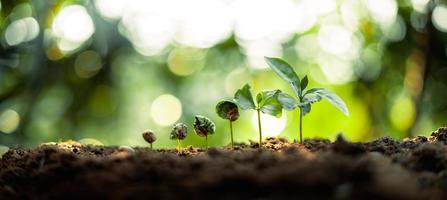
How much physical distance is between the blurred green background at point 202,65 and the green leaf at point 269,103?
303 centimetres

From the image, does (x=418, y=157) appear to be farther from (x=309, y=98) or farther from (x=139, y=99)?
(x=139, y=99)

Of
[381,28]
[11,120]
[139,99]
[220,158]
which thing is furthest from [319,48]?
[220,158]

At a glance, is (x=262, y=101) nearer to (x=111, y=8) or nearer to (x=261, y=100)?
(x=261, y=100)

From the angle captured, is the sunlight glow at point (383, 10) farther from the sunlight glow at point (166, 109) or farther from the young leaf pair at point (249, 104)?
the young leaf pair at point (249, 104)

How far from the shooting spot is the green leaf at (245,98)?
100 centimetres

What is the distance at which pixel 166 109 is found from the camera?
5.21 metres

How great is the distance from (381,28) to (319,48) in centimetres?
69

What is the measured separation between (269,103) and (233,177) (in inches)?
19.4

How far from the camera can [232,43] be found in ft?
16.7

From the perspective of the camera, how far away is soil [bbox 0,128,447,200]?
0.51m

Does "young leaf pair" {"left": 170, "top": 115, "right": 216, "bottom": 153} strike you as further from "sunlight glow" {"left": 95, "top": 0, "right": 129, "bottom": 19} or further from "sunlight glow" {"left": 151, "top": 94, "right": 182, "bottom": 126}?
"sunlight glow" {"left": 151, "top": 94, "right": 182, "bottom": 126}

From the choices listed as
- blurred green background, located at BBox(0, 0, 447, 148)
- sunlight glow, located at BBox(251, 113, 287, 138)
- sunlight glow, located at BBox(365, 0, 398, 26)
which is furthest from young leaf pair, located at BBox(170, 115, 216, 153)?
sunlight glow, located at BBox(365, 0, 398, 26)

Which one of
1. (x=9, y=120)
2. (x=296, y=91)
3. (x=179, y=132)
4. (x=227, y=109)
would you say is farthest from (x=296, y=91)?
(x=9, y=120)

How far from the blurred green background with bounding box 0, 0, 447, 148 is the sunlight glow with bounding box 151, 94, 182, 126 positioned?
15 millimetres
